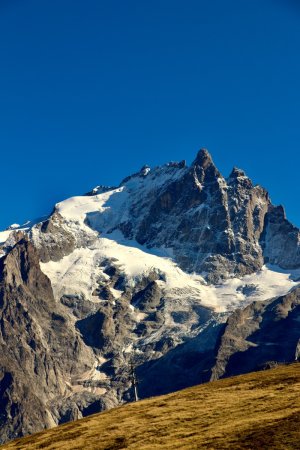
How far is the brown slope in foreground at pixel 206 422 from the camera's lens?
78.6 meters

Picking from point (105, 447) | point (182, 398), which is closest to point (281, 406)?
point (105, 447)

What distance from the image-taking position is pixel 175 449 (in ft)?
261

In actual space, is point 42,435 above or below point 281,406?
above

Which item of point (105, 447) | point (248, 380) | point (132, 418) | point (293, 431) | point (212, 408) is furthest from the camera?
point (248, 380)

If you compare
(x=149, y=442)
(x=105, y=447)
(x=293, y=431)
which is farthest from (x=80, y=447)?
(x=293, y=431)

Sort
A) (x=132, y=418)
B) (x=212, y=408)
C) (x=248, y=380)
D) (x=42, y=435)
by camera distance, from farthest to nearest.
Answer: (x=248, y=380) → (x=42, y=435) → (x=132, y=418) → (x=212, y=408)

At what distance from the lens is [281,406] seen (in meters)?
90.4

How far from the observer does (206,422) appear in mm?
90750

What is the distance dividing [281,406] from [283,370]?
35353mm

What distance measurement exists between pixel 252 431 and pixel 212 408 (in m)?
20.0

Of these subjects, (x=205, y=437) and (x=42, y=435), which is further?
(x=42, y=435)

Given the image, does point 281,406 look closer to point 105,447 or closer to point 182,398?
point 105,447

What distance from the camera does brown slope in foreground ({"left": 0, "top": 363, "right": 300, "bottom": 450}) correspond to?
258ft

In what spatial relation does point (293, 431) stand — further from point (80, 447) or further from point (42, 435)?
point (42, 435)
